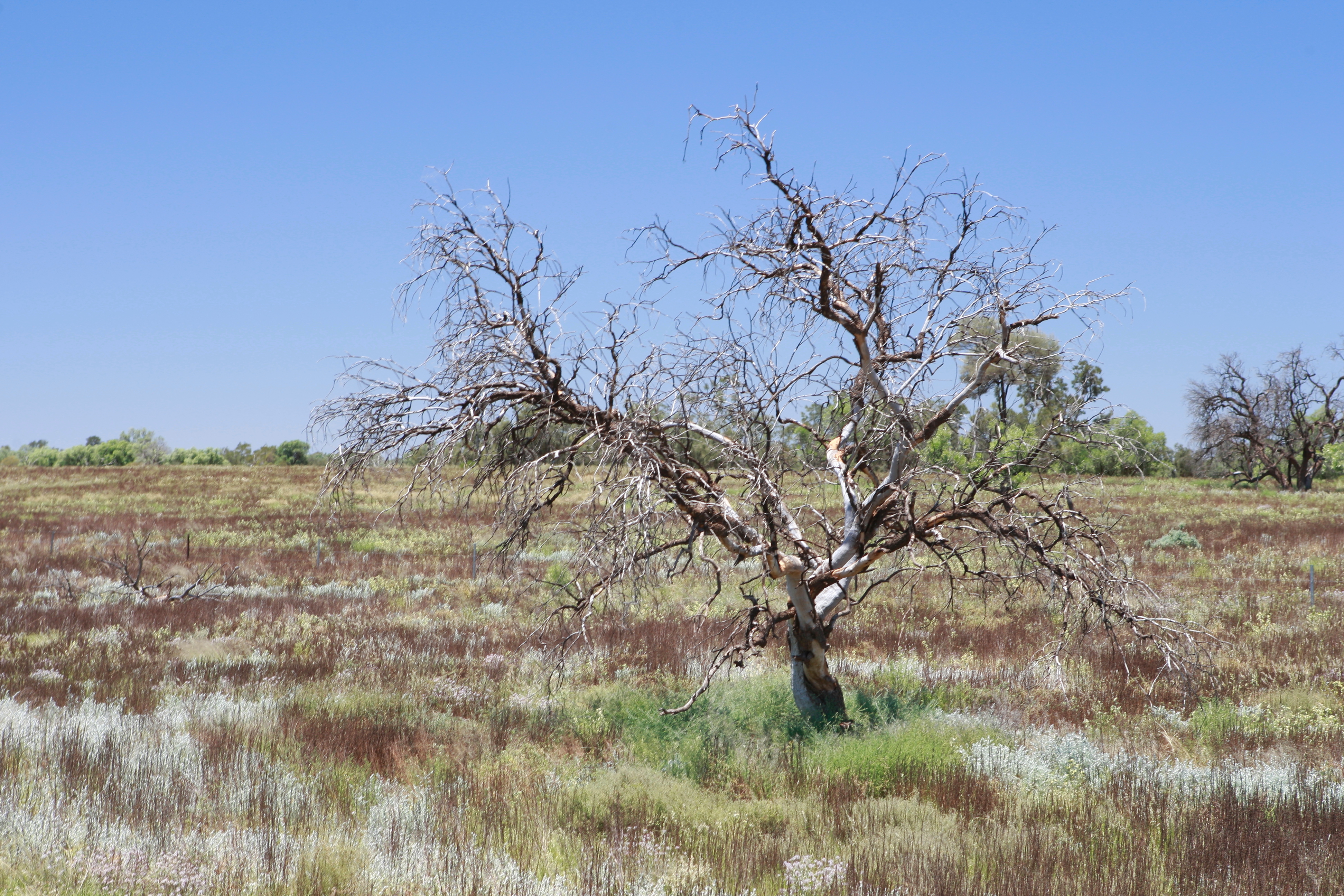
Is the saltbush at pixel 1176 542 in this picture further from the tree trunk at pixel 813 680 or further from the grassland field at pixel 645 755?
the tree trunk at pixel 813 680

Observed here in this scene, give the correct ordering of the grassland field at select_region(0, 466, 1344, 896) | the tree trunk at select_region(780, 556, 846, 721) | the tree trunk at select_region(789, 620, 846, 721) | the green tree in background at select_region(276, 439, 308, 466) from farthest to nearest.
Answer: the green tree in background at select_region(276, 439, 308, 466) < the tree trunk at select_region(789, 620, 846, 721) < the tree trunk at select_region(780, 556, 846, 721) < the grassland field at select_region(0, 466, 1344, 896)

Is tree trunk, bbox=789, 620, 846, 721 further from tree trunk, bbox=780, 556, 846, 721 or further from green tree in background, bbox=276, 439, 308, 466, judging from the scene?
green tree in background, bbox=276, 439, 308, 466

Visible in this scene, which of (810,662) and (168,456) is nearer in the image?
(810,662)

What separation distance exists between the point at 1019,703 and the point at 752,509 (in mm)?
4210

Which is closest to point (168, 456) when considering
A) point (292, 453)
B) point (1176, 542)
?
point (292, 453)

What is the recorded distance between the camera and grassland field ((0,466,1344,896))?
489 centimetres

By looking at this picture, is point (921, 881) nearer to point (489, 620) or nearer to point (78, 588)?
point (489, 620)

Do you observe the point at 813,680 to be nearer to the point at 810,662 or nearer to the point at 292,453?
the point at 810,662

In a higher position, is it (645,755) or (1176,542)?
(1176,542)

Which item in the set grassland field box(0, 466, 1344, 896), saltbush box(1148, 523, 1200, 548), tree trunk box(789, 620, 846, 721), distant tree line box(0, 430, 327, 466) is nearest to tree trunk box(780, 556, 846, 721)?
tree trunk box(789, 620, 846, 721)

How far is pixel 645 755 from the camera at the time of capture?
25.6ft

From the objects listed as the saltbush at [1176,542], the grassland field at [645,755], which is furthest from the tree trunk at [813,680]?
the saltbush at [1176,542]

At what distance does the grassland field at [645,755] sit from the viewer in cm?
489

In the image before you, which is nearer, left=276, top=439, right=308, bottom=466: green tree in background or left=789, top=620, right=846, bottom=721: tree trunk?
left=789, top=620, right=846, bottom=721: tree trunk
